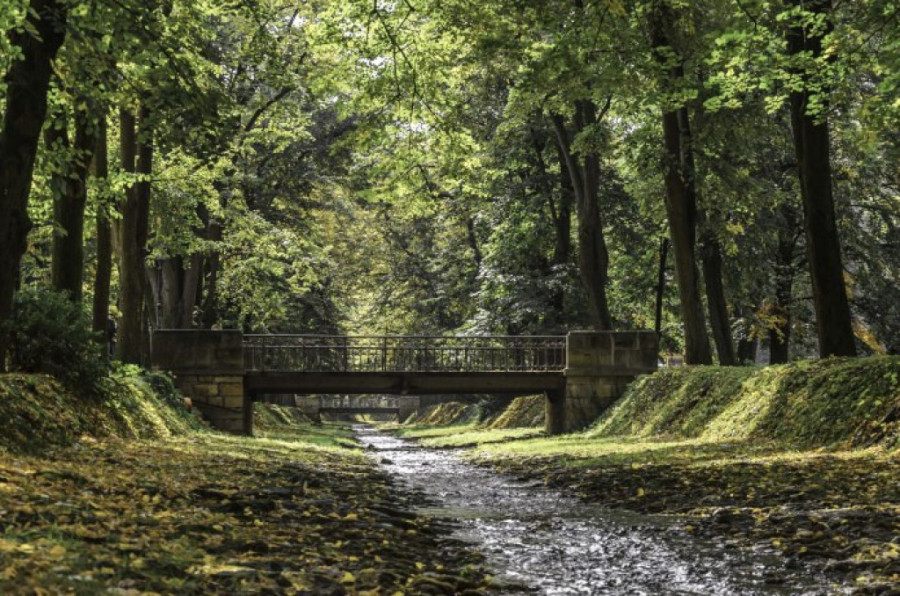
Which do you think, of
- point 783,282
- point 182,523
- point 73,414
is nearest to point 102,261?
point 73,414

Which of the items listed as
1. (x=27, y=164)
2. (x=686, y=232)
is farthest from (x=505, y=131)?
(x=27, y=164)

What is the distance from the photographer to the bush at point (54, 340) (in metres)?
14.9

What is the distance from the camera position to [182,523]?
724cm

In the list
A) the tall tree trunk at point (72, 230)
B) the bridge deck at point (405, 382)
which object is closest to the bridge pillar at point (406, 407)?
the bridge deck at point (405, 382)

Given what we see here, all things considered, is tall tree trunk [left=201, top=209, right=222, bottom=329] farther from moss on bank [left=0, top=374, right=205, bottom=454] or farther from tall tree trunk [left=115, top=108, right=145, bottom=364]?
moss on bank [left=0, top=374, right=205, bottom=454]

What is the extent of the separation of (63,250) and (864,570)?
587 inches

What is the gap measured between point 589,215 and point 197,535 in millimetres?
23779

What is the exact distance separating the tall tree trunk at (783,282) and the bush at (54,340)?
22436 mm

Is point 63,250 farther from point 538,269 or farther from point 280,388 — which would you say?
point 538,269

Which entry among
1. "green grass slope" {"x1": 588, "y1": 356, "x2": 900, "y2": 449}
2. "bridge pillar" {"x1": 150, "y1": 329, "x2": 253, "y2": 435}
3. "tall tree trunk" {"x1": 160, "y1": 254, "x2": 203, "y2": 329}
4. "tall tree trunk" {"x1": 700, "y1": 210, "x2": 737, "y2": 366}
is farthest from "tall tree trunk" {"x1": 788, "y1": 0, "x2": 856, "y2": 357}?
"tall tree trunk" {"x1": 160, "y1": 254, "x2": 203, "y2": 329}

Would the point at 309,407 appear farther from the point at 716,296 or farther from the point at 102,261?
the point at 102,261

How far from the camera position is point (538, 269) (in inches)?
1394

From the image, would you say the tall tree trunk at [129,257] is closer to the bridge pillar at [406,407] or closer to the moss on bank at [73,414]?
the moss on bank at [73,414]

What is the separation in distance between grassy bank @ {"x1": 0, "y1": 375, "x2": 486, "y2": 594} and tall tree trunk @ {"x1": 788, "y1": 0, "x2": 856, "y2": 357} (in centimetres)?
786
